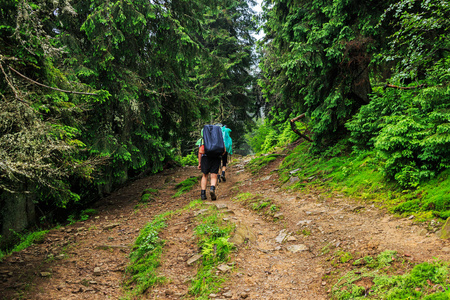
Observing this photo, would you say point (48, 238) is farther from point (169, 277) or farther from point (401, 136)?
point (401, 136)

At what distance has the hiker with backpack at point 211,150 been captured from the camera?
292 inches

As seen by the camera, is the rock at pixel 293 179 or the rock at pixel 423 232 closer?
the rock at pixel 423 232

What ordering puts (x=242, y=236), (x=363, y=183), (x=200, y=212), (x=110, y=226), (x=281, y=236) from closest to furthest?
1. (x=242, y=236)
2. (x=281, y=236)
3. (x=363, y=183)
4. (x=200, y=212)
5. (x=110, y=226)

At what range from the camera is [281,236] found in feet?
17.0

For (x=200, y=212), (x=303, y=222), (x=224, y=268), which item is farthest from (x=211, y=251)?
(x=303, y=222)

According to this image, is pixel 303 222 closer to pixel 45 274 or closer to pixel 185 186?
pixel 45 274

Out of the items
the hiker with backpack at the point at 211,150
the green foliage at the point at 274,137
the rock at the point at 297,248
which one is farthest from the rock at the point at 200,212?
the green foliage at the point at 274,137

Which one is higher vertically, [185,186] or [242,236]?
[185,186]

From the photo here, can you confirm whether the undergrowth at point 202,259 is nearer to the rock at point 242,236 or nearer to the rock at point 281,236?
the rock at point 242,236

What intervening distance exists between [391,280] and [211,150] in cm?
514

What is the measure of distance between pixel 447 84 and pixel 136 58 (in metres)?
8.64

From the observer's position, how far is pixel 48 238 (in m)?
6.16

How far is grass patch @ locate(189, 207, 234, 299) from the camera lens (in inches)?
149

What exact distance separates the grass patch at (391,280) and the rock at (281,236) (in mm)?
1643
